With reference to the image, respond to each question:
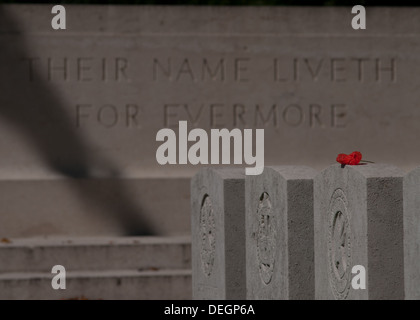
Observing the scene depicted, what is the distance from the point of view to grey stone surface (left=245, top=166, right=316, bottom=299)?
5090 mm

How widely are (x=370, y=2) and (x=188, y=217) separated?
761 centimetres

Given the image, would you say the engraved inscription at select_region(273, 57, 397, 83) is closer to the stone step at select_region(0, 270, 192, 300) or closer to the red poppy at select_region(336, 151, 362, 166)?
the stone step at select_region(0, 270, 192, 300)

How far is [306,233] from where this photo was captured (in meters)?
5.13

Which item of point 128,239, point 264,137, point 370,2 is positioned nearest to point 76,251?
point 128,239

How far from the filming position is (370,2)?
15953 millimetres

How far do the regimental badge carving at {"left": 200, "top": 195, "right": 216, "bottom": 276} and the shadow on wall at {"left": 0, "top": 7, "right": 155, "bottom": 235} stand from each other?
9.52 ft

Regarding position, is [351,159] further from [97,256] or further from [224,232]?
[97,256]

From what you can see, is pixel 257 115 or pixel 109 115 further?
pixel 257 115

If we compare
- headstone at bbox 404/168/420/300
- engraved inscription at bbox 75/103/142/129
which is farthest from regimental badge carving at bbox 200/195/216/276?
engraved inscription at bbox 75/103/142/129

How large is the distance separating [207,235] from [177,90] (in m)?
3.49

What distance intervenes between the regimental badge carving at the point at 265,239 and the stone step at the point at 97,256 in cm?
308

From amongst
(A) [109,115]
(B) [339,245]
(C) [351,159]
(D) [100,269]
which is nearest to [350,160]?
(C) [351,159]
